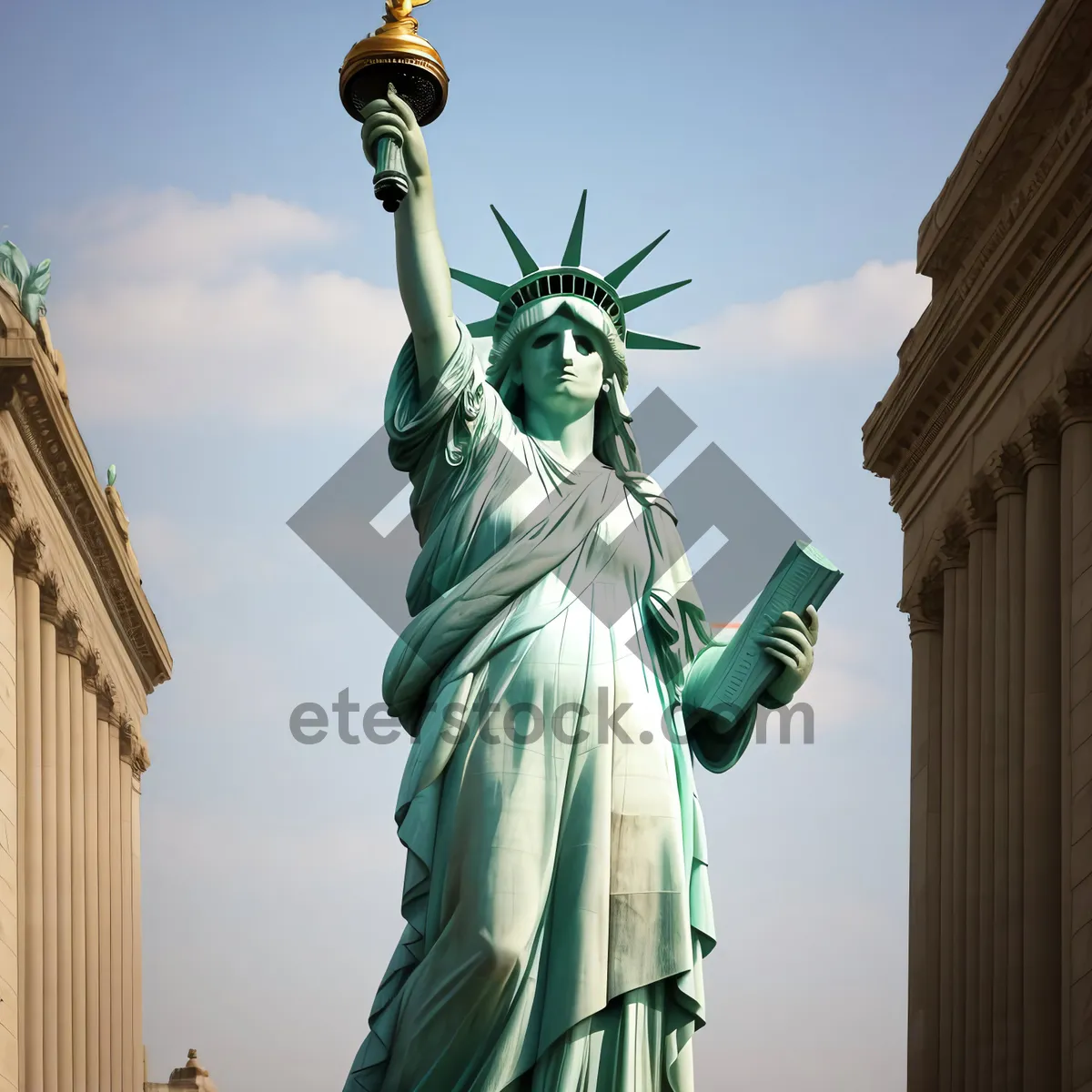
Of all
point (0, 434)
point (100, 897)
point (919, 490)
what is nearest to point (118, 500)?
point (100, 897)

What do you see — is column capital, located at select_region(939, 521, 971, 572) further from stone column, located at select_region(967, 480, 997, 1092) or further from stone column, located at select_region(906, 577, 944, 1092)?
stone column, located at select_region(906, 577, 944, 1092)

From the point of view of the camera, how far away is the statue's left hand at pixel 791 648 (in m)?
12.3

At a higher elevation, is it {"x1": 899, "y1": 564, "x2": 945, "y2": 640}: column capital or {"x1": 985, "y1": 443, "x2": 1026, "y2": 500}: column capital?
{"x1": 985, "y1": 443, "x2": 1026, "y2": 500}: column capital

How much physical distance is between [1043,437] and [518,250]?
61.3 feet

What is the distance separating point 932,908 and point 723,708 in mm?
24523

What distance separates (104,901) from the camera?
53.4 m

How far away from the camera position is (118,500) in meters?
53.2

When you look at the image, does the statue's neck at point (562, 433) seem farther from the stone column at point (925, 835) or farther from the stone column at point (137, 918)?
the stone column at point (137, 918)

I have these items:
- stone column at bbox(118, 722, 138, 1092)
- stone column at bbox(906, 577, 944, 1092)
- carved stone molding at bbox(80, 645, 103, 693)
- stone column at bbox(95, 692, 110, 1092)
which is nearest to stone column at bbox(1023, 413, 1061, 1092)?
stone column at bbox(906, 577, 944, 1092)

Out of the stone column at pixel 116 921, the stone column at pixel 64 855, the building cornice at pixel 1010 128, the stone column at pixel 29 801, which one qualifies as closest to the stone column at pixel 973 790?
the building cornice at pixel 1010 128

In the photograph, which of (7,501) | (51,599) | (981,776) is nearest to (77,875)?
(51,599)

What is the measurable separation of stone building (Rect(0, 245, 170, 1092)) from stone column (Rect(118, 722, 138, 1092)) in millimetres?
71

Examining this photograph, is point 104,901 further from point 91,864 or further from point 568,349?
point 568,349

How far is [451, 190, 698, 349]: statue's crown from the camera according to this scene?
1319 cm
